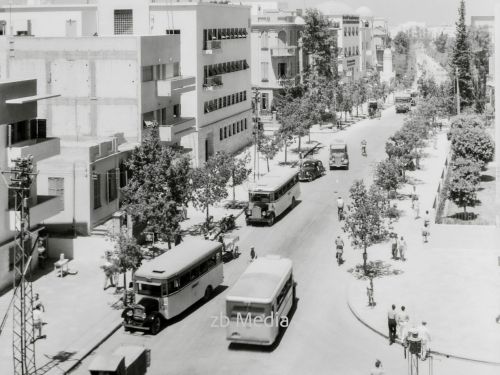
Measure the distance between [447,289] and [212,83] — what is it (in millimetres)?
35964

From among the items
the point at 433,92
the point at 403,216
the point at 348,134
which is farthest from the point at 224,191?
the point at 433,92

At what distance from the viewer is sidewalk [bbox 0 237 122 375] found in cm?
2833

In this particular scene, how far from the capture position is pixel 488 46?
129m

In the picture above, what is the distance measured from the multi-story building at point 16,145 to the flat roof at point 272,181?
13681 mm

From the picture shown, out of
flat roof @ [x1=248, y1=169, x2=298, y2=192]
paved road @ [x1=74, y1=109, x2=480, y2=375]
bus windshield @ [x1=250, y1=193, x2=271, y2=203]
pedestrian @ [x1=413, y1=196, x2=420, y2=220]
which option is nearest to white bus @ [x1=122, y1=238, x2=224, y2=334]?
paved road @ [x1=74, y1=109, x2=480, y2=375]

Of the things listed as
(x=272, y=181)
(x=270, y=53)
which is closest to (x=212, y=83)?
(x=272, y=181)

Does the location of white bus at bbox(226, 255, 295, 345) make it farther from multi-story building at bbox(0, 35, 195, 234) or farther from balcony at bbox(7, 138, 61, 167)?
multi-story building at bbox(0, 35, 195, 234)

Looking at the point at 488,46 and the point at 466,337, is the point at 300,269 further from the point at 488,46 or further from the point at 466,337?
the point at 488,46

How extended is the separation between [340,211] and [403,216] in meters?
4.36

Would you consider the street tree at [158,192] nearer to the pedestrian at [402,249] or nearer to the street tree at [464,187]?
the pedestrian at [402,249]

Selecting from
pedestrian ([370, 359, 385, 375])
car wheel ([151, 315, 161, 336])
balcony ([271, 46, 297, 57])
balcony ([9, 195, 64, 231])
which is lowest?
car wheel ([151, 315, 161, 336])

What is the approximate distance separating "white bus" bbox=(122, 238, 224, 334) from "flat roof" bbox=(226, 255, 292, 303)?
2.80 meters

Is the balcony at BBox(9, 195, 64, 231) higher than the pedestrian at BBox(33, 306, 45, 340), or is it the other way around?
the balcony at BBox(9, 195, 64, 231)

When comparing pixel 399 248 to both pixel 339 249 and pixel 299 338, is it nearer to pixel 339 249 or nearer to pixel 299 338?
pixel 339 249
